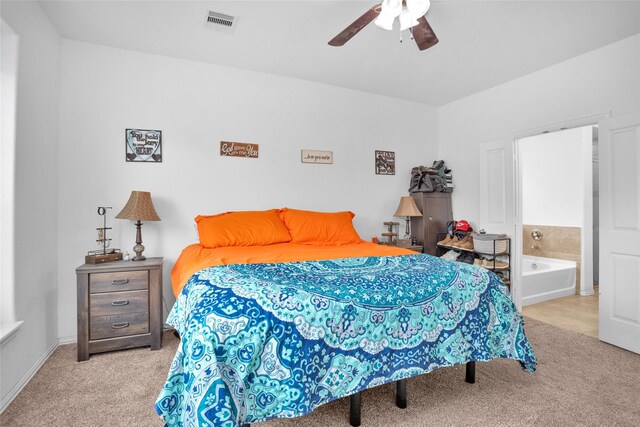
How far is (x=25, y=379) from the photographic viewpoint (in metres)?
2.03

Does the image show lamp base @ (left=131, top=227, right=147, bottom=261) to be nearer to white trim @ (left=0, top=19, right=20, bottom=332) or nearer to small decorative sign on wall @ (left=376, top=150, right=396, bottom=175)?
white trim @ (left=0, top=19, right=20, bottom=332)

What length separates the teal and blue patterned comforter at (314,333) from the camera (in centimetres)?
127

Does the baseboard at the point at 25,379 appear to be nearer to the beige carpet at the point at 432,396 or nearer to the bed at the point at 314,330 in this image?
the beige carpet at the point at 432,396

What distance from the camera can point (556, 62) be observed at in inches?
125

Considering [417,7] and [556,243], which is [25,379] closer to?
[417,7]

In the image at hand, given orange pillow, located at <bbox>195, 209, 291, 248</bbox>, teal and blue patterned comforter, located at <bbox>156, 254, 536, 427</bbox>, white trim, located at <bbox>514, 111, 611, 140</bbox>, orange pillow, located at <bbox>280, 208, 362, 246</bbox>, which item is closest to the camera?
teal and blue patterned comforter, located at <bbox>156, 254, 536, 427</bbox>

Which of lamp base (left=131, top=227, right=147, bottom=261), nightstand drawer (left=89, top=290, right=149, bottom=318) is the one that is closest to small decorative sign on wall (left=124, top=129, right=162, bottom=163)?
lamp base (left=131, top=227, right=147, bottom=261)

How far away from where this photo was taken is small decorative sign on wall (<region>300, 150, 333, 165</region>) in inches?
143

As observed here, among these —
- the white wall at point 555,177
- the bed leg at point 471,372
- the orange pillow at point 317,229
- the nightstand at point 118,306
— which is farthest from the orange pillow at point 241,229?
the white wall at point 555,177

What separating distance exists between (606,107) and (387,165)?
215 centimetres

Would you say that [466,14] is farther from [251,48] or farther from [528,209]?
[528,209]

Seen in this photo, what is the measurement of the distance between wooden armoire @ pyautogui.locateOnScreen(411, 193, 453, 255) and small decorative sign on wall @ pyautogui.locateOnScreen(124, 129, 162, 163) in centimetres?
307

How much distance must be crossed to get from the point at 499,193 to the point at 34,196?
4.45 metres

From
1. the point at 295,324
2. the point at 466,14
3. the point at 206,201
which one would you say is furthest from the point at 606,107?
the point at 206,201
